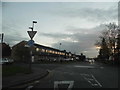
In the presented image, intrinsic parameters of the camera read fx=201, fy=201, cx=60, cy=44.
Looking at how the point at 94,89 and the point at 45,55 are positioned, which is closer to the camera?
the point at 94,89

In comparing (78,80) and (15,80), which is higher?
(15,80)

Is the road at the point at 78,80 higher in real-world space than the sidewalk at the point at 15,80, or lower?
lower

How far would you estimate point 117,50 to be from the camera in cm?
6091

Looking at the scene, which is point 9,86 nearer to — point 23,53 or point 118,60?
point 118,60

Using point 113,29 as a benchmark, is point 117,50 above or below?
below

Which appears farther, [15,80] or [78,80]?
[78,80]

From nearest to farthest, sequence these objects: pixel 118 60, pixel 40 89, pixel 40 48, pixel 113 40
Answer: pixel 40 89
pixel 118 60
pixel 113 40
pixel 40 48

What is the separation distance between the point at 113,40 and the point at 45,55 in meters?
61.9

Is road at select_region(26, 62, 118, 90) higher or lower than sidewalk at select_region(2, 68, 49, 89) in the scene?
lower

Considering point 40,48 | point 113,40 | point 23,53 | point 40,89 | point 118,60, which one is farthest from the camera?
point 40,48

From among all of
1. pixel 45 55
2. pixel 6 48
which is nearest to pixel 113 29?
pixel 6 48

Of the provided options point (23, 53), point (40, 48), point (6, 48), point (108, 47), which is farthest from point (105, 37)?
point (40, 48)

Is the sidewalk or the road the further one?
the road

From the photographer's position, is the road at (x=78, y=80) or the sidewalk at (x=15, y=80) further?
the road at (x=78, y=80)
